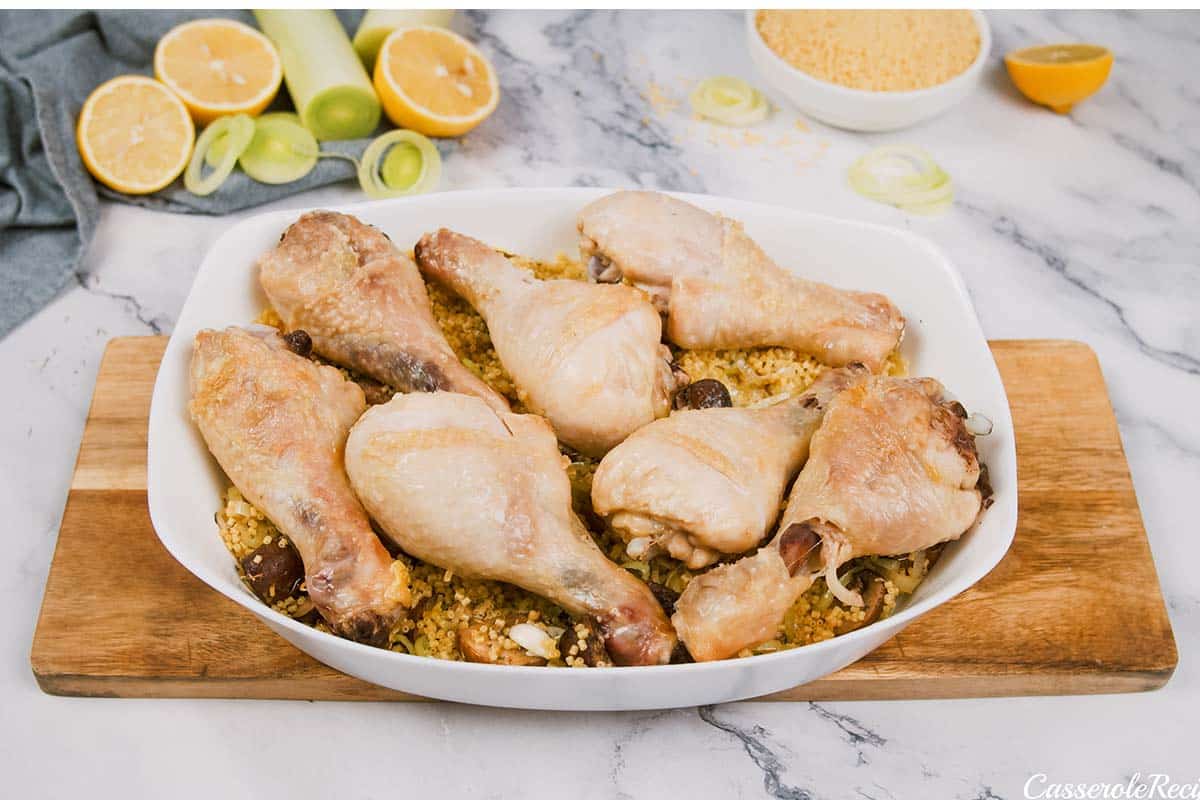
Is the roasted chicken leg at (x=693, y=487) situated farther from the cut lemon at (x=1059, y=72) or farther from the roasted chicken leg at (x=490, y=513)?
the cut lemon at (x=1059, y=72)

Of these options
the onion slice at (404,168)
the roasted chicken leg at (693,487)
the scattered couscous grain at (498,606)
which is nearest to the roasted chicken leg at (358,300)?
the scattered couscous grain at (498,606)

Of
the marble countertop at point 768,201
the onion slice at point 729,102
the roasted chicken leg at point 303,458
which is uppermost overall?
the roasted chicken leg at point 303,458

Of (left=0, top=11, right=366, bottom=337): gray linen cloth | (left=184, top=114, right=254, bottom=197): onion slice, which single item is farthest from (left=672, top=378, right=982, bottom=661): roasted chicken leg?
(left=184, top=114, right=254, bottom=197): onion slice

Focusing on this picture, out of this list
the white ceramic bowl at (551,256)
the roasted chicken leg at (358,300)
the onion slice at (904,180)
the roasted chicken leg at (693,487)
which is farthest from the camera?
the onion slice at (904,180)

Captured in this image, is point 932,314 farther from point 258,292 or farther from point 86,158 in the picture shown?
point 86,158

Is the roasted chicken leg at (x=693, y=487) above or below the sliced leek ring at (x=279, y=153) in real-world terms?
above

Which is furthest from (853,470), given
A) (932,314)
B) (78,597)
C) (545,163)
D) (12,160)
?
(12,160)

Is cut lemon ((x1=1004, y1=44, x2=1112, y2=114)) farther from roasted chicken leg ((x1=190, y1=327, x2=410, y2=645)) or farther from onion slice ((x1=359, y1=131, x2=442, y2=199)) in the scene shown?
roasted chicken leg ((x1=190, y1=327, x2=410, y2=645))
